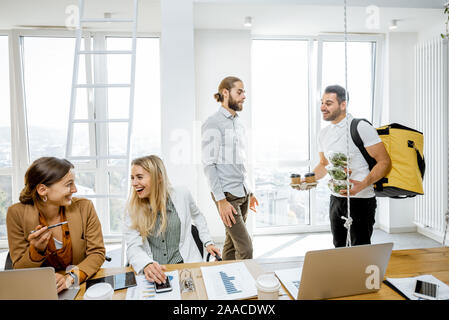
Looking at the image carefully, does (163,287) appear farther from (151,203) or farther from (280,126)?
(280,126)

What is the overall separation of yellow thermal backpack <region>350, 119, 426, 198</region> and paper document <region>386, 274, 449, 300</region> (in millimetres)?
866

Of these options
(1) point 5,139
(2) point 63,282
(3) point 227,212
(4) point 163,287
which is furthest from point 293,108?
(1) point 5,139

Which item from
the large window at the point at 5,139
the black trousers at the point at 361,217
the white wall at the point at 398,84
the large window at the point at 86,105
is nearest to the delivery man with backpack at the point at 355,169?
the black trousers at the point at 361,217

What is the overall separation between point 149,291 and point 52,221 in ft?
2.37

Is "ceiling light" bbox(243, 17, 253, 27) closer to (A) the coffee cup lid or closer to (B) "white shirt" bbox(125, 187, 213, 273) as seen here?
(B) "white shirt" bbox(125, 187, 213, 273)

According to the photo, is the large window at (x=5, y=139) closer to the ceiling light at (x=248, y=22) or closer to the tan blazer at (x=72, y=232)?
the tan blazer at (x=72, y=232)

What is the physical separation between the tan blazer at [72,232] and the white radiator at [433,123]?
11.4 feet

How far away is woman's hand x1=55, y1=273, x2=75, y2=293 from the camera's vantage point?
3.49ft

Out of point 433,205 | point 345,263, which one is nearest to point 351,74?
point 433,205

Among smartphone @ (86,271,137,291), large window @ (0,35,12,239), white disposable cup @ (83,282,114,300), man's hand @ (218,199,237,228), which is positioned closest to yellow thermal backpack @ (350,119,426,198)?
man's hand @ (218,199,237,228)

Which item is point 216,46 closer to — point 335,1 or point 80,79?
point 335,1

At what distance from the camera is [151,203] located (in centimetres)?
159

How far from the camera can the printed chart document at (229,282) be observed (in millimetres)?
1004

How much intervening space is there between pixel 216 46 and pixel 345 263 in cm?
281
